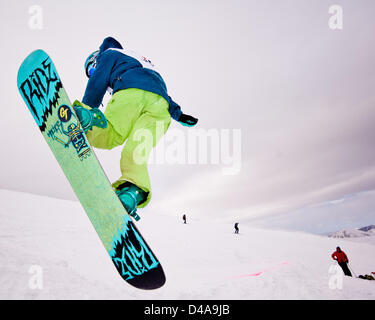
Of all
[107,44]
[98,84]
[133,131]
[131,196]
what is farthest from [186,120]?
[131,196]

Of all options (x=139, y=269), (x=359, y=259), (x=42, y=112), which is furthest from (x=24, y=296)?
(x=359, y=259)

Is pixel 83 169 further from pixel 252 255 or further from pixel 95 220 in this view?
pixel 252 255

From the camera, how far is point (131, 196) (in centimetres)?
169

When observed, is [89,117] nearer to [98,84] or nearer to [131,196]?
[98,84]

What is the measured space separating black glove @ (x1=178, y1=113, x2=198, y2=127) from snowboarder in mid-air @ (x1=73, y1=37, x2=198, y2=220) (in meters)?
0.48

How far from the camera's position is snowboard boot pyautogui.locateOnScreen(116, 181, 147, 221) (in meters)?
1.67

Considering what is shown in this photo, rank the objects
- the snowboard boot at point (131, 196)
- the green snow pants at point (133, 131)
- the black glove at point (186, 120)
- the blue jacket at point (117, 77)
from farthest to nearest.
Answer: the black glove at point (186, 120), the blue jacket at point (117, 77), the green snow pants at point (133, 131), the snowboard boot at point (131, 196)

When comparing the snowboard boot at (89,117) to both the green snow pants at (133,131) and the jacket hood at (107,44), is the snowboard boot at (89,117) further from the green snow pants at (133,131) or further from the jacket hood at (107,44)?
the jacket hood at (107,44)

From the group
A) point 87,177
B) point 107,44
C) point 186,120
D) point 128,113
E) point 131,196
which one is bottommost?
point 131,196

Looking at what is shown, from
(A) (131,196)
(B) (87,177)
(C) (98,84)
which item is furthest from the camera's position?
(C) (98,84)

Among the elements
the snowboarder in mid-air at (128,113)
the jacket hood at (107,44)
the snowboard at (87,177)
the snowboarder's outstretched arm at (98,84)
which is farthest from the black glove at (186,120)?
the snowboard at (87,177)

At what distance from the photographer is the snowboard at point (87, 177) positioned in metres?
1.75

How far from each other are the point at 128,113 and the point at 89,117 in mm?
349

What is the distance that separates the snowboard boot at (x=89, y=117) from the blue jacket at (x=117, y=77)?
0.31m
